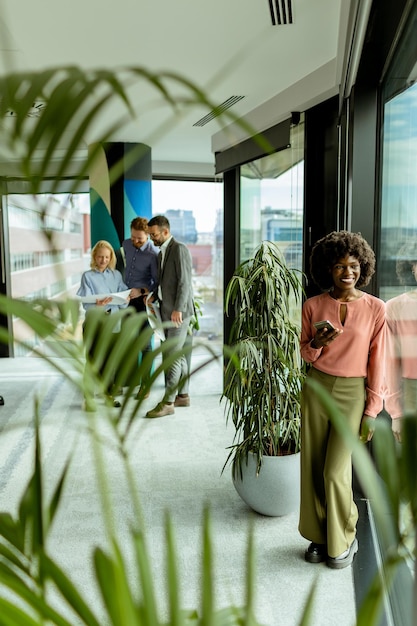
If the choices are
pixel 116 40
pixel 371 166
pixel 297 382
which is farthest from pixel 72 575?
pixel 116 40

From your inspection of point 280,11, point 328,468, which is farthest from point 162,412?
point 280,11

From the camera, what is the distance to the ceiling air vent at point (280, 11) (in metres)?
2.26

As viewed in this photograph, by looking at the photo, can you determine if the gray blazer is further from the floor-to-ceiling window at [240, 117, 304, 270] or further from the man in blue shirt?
the floor-to-ceiling window at [240, 117, 304, 270]

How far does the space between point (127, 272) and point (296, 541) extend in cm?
297

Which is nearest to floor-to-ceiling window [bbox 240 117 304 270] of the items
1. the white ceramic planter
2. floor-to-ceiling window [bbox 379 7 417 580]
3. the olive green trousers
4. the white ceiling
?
the white ceiling

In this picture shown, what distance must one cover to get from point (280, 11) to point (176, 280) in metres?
2.32

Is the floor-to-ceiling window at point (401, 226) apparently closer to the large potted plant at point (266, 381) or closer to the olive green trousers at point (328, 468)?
the olive green trousers at point (328, 468)

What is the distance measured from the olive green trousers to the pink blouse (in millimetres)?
35

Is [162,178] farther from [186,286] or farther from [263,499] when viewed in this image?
[263,499]

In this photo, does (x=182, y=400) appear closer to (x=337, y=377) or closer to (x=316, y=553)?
(x=316, y=553)

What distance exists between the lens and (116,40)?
280 cm

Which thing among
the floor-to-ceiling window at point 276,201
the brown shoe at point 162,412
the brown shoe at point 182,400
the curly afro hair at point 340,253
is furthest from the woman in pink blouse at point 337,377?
the brown shoe at point 182,400

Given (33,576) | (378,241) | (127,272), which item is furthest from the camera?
(127,272)

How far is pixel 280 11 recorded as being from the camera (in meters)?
2.35
